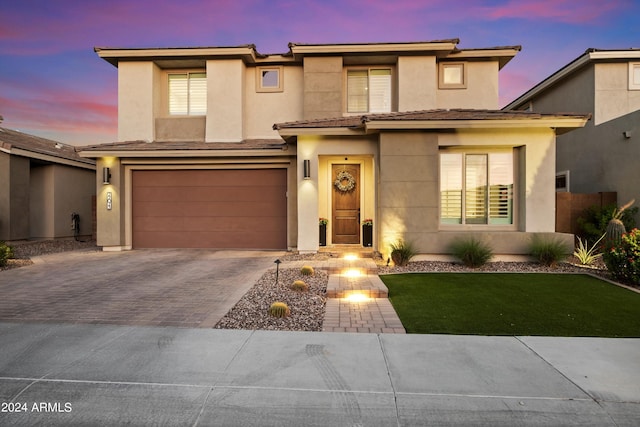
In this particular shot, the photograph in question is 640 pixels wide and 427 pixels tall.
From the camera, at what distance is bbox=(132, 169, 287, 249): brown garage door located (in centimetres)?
1134

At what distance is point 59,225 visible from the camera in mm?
13875

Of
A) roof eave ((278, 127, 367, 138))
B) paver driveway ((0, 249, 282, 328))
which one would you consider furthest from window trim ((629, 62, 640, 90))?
paver driveway ((0, 249, 282, 328))

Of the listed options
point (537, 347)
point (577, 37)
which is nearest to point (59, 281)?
point (537, 347)

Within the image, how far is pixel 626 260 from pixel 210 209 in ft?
36.7

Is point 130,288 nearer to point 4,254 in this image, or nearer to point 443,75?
point 4,254

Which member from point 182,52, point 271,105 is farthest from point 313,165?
point 182,52

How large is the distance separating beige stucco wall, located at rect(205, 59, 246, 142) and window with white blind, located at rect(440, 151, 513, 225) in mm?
7631

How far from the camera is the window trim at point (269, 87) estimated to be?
12664mm

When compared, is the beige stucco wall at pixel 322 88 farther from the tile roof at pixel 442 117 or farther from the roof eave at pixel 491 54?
the roof eave at pixel 491 54

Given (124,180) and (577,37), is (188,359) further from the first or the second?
(577,37)

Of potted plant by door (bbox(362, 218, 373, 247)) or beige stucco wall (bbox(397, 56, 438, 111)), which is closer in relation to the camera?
potted plant by door (bbox(362, 218, 373, 247))

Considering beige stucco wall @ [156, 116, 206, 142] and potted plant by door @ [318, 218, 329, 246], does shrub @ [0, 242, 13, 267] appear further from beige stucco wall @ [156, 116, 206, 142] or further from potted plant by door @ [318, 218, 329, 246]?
potted plant by door @ [318, 218, 329, 246]

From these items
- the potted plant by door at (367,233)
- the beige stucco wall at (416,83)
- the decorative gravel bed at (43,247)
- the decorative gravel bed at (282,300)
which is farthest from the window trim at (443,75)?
the decorative gravel bed at (43,247)

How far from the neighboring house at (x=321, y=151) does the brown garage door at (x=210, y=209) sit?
37 millimetres
